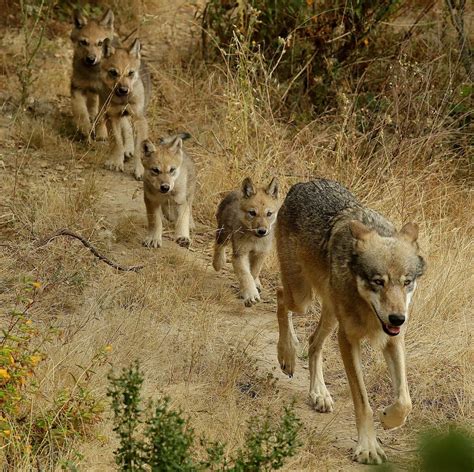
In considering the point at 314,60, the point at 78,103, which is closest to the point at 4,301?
the point at 78,103

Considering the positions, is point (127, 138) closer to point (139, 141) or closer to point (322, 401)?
point (139, 141)

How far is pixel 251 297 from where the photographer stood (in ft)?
23.4

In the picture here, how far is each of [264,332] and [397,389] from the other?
1.86 meters

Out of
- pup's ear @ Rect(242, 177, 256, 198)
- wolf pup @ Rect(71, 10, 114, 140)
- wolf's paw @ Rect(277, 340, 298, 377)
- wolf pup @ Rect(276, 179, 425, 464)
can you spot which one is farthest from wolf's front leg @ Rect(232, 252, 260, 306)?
wolf pup @ Rect(71, 10, 114, 140)

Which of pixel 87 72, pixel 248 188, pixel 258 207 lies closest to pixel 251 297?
pixel 258 207

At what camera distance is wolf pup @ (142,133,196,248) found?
809 centimetres

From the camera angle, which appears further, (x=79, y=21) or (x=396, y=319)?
(x=79, y=21)

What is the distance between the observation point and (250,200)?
750 centimetres

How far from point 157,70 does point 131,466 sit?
26.7 feet

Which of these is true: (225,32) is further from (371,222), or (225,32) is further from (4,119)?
(371,222)

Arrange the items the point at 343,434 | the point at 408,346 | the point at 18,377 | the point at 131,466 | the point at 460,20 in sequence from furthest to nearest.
Answer: the point at 460,20
the point at 408,346
the point at 343,434
the point at 18,377
the point at 131,466

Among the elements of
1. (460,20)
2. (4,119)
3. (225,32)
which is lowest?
(4,119)

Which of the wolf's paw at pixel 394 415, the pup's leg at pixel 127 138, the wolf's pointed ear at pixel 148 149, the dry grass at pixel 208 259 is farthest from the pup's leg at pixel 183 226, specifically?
the wolf's paw at pixel 394 415

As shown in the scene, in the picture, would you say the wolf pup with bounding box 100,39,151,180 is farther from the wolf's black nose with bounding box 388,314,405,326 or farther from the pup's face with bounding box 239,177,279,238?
the wolf's black nose with bounding box 388,314,405,326
